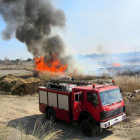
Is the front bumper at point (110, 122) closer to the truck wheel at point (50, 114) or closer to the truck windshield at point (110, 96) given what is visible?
the truck windshield at point (110, 96)

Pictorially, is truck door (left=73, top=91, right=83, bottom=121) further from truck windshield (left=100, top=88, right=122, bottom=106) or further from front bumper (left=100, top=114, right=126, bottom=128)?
front bumper (left=100, top=114, right=126, bottom=128)

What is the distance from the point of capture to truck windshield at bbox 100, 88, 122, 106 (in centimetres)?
582

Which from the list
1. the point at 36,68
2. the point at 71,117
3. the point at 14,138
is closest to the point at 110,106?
the point at 71,117

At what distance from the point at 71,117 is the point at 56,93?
129cm

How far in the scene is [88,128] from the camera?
600 cm

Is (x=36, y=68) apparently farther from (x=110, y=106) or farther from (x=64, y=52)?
(x=110, y=106)

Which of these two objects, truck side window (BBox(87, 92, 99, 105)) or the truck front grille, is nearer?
the truck front grille

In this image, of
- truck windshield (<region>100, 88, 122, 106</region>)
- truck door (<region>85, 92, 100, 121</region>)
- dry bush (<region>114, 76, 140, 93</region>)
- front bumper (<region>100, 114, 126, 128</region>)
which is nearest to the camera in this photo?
front bumper (<region>100, 114, 126, 128</region>)

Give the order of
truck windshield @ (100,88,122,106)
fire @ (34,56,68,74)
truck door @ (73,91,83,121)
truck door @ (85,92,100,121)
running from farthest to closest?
fire @ (34,56,68,74) → truck door @ (73,91,83,121) → truck windshield @ (100,88,122,106) → truck door @ (85,92,100,121)

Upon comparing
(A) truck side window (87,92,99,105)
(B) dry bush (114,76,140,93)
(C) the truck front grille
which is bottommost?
(C) the truck front grille

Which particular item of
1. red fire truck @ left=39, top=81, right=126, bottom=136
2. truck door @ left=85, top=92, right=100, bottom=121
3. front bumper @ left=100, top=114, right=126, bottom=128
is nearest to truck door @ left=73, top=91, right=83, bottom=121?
red fire truck @ left=39, top=81, right=126, bottom=136

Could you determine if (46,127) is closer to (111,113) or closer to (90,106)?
(90,106)

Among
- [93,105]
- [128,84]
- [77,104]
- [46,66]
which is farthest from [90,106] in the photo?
[46,66]

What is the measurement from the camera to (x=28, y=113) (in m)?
9.33
